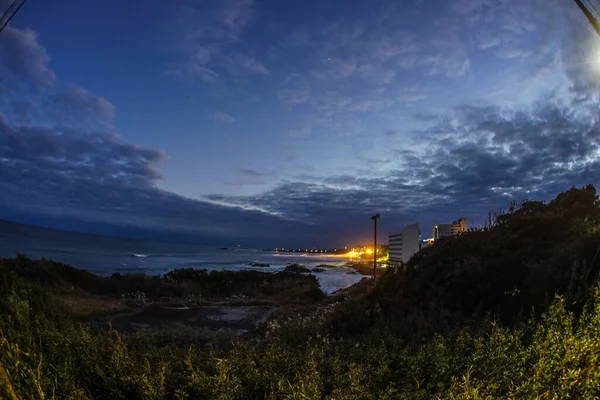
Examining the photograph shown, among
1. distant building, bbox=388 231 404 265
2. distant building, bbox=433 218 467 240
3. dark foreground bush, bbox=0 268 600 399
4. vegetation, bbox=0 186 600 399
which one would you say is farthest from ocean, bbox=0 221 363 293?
dark foreground bush, bbox=0 268 600 399

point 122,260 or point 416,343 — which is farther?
point 122,260

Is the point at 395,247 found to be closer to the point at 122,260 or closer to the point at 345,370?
the point at 345,370

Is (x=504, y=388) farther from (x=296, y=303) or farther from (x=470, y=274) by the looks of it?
(x=296, y=303)

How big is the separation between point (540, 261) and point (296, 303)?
52.4 ft

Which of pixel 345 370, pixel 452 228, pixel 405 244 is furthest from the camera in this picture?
pixel 405 244

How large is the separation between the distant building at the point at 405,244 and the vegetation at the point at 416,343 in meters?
2.30

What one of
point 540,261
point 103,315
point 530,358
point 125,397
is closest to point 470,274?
point 540,261

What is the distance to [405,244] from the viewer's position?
1533 cm

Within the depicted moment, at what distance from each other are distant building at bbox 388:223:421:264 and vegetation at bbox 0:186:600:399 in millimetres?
2299

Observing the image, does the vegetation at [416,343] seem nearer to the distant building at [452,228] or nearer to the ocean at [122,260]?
the distant building at [452,228]

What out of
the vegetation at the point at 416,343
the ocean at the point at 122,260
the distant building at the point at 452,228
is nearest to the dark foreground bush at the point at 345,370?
the vegetation at the point at 416,343

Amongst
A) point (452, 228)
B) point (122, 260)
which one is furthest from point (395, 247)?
point (122, 260)

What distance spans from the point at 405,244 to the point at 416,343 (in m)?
9.38

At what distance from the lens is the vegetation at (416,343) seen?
11.0 ft
